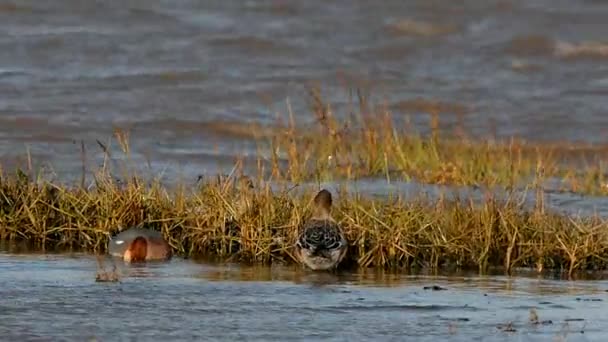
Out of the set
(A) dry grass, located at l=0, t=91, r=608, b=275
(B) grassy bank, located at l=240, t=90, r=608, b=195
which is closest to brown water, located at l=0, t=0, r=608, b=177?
(B) grassy bank, located at l=240, t=90, r=608, b=195

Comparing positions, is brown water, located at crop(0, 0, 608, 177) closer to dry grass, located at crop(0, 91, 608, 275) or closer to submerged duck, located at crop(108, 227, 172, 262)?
dry grass, located at crop(0, 91, 608, 275)

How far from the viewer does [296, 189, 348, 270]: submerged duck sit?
902 centimetres

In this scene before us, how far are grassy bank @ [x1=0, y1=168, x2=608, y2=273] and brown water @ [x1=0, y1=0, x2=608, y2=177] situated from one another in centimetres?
395

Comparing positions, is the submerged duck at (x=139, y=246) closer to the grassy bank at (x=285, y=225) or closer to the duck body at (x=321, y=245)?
the grassy bank at (x=285, y=225)

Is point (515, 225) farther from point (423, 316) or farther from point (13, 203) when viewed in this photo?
point (13, 203)

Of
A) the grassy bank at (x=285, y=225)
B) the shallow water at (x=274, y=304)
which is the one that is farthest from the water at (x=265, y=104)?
the grassy bank at (x=285, y=225)

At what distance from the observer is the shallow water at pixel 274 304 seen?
23.9 feet

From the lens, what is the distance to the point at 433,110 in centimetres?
1678

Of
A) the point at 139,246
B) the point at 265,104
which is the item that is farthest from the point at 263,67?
the point at 139,246

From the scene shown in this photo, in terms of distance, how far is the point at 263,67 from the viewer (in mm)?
19094

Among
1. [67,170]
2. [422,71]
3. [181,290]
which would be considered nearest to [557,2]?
[422,71]

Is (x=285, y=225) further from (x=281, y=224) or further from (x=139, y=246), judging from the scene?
(x=139, y=246)

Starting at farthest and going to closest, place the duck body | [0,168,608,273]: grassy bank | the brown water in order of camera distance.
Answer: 1. the brown water
2. [0,168,608,273]: grassy bank
3. the duck body

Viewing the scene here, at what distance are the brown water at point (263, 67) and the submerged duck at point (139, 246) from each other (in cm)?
437
